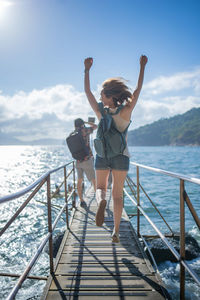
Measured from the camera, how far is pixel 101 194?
2494 millimetres

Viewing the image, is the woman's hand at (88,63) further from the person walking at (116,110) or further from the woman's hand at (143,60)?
the woman's hand at (143,60)

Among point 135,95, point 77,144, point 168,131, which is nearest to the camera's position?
point 135,95

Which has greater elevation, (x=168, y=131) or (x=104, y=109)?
(x=168, y=131)

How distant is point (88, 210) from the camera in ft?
17.2

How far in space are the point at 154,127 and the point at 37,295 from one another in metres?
190

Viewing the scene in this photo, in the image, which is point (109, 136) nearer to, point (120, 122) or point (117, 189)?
point (120, 122)

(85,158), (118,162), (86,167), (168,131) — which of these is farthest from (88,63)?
(168,131)

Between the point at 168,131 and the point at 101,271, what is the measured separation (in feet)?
593

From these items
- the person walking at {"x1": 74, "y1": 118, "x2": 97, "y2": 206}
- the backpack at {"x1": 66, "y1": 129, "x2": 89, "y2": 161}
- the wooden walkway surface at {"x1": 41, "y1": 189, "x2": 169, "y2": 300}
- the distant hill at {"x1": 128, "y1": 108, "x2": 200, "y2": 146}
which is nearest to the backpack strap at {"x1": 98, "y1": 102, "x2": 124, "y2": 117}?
the wooden walkway surface at {"x1": 41, "y1": 189, "x2": 169, "y2": 300}

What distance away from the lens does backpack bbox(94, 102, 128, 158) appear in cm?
226

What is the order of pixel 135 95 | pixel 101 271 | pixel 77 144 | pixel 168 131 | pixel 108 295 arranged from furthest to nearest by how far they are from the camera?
pixel 168 131, pixel 77 144, pixel 101 271, pixel 135 95, pixel 108 295

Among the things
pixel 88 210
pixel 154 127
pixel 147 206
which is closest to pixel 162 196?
pixel 147 206

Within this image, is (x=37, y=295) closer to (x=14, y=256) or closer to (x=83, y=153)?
(x=14, y=256)

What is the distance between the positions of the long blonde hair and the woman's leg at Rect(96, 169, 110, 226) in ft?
2.69
